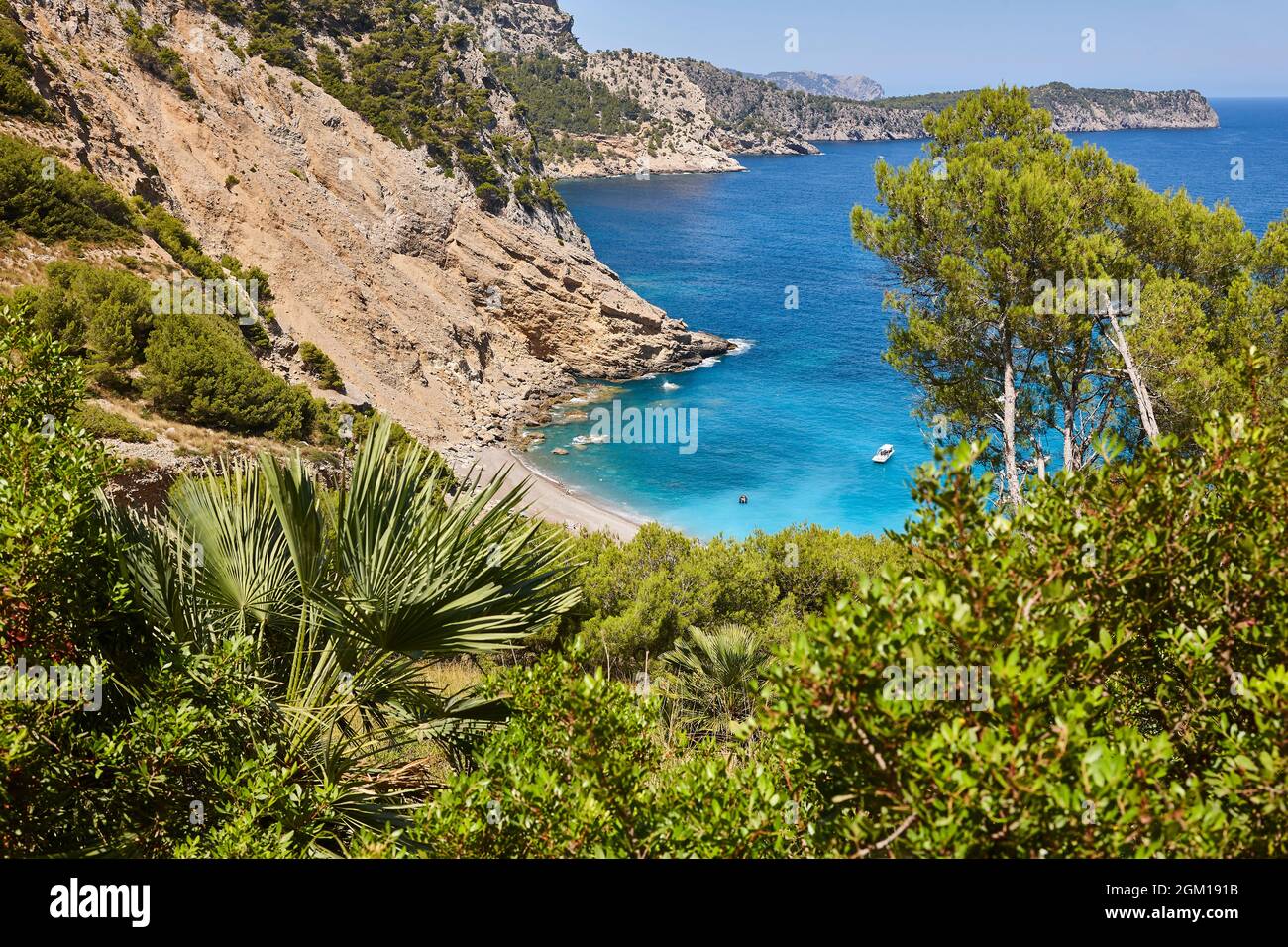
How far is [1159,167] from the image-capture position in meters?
114

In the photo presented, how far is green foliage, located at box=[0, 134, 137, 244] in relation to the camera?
1897cm

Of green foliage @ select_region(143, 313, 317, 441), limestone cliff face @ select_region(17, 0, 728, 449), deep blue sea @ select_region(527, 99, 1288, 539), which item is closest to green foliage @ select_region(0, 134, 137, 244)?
limestone cliff face @ select_region(17, 0, 728, 449)

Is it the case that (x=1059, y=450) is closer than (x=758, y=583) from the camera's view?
No

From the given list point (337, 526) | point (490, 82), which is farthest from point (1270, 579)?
point (490, 82)

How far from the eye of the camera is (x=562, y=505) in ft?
98.1

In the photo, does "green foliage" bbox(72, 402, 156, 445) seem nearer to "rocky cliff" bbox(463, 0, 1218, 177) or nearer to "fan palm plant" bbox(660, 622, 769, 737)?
"fan palm plant" bbox(660, 622, 769, 737)

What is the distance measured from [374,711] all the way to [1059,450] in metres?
29.1

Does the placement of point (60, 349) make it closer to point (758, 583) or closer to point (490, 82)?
point (758, 583)

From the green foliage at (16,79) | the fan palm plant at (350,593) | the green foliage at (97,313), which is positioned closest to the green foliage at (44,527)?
the fan palm plant at (350,593)

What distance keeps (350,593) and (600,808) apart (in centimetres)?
286

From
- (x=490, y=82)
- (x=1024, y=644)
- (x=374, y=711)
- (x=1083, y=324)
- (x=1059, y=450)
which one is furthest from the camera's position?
(x=490, y=82)

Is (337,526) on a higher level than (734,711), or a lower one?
higher
